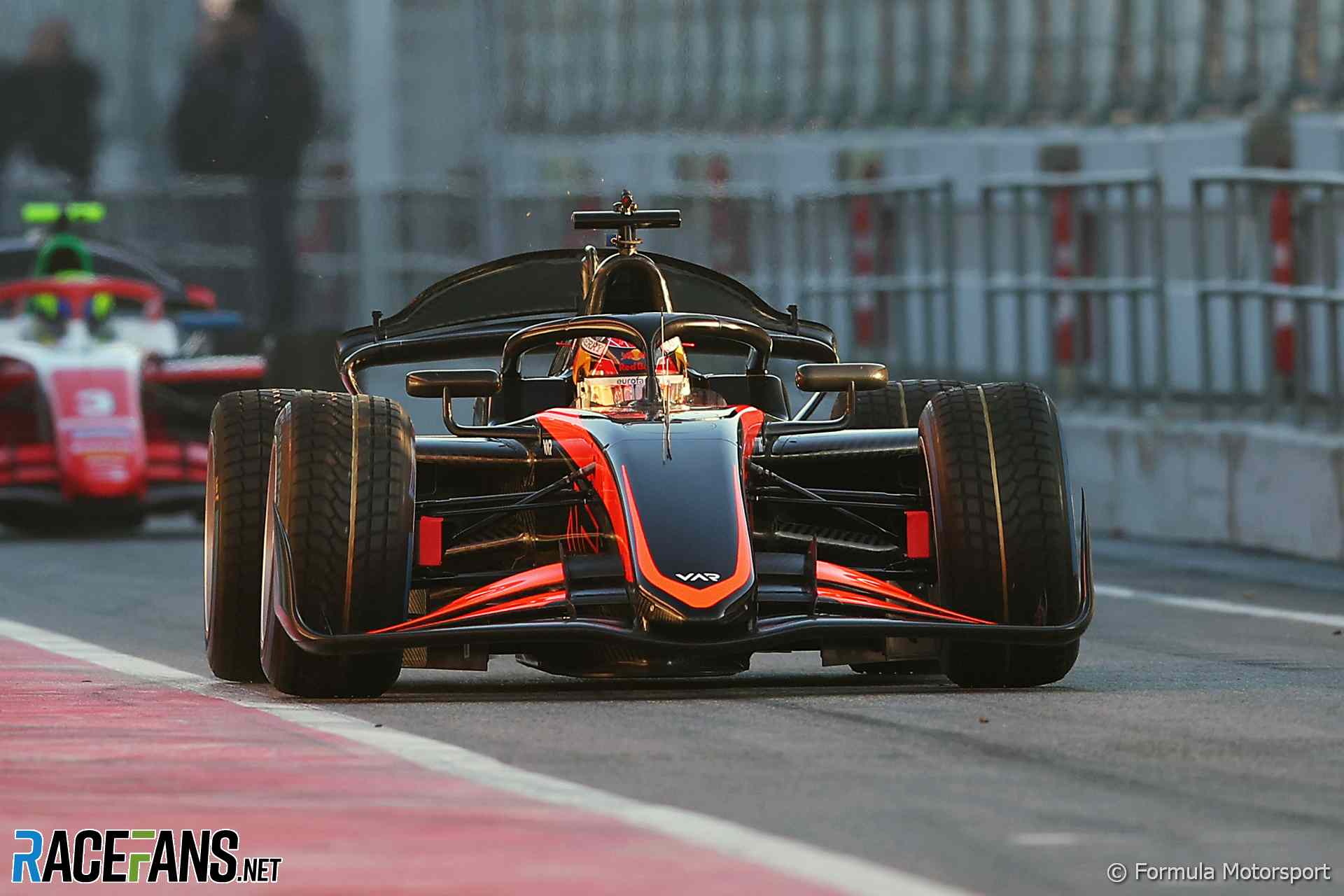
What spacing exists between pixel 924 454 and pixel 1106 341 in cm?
933

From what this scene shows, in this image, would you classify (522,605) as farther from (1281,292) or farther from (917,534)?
(1281,292)

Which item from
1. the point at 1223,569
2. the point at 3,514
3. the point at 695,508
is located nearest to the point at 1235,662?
the point at 695,508

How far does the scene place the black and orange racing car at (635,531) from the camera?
1044 centimetres

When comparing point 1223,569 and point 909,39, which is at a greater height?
point 909,39

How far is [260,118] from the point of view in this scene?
3231cm

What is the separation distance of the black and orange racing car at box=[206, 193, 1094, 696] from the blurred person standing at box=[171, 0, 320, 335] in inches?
774

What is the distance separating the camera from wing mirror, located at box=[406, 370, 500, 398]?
11.5m

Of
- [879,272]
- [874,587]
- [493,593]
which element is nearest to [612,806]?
[493,593]

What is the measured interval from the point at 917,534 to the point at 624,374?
121 cm

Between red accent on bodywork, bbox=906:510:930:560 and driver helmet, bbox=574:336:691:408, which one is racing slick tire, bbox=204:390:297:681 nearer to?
driver helmet, bbox=574:336:691:408

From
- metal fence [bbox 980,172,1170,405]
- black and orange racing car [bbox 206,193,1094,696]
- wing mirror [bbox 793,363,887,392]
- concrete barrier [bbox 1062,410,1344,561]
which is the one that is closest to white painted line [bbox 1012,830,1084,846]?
black and orange racing car [bbox 206,193,1094,696]

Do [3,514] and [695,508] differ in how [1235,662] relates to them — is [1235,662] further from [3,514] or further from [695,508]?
[3,514]

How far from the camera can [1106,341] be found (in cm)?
2028

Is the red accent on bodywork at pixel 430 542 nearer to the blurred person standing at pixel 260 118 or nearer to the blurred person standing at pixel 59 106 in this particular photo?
the blurred person standing at pixel 260 118
